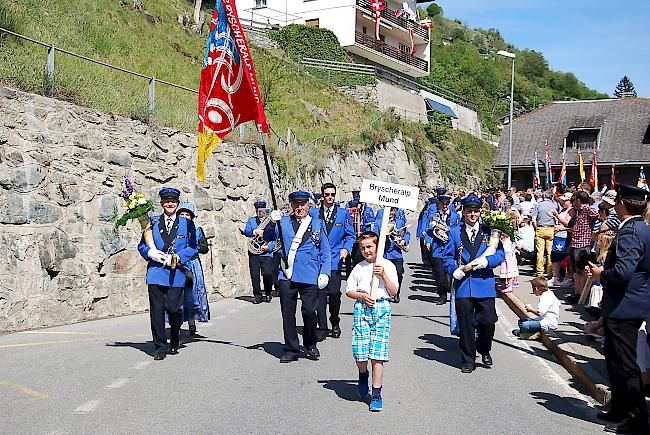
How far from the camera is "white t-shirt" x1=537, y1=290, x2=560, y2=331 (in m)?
10.2

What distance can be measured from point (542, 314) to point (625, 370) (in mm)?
4189

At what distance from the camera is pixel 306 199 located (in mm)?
9258

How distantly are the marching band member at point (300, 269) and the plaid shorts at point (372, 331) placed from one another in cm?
207

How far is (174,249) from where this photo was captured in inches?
364

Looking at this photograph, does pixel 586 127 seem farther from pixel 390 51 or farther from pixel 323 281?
pixel 323 281

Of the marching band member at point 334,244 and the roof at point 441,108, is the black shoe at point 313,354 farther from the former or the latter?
the roof at point 441,108

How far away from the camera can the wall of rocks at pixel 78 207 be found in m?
11.4

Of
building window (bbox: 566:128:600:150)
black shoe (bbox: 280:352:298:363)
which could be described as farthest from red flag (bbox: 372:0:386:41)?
black shoe (bbox: 280:352:298:363)

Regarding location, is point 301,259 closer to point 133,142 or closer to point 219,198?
point 133,142

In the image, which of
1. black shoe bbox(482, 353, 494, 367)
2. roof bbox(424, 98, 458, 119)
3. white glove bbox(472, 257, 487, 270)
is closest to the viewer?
white glove bbox(472, 257, 487, 270)

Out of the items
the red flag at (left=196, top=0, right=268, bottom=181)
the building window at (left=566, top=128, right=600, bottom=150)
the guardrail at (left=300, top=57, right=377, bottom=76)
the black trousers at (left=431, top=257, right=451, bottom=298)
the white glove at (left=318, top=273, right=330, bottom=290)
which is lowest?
the black trousers at (left=431, top=257, right=451, bottom=298)

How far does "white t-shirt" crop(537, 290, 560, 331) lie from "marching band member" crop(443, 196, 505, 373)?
67.1 inches

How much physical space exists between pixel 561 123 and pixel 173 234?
4135 cm

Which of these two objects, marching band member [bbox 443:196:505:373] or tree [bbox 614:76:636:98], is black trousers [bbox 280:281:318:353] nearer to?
marching band member [bbox 443:196:505:373]
